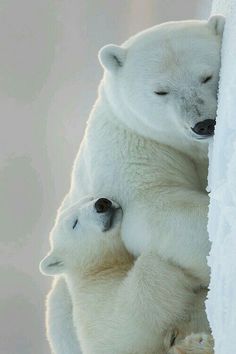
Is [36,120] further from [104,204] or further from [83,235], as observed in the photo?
[104,204]

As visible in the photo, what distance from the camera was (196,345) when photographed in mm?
1132

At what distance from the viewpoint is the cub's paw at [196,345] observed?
3.67 feet

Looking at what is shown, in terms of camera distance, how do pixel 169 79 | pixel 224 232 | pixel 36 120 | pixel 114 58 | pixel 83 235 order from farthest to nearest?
pixel 36 120 → pixel 83 235 → pixel 114 58 → pixel 169 79 → pixel 224 232

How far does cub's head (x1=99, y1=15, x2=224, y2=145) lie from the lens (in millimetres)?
1223

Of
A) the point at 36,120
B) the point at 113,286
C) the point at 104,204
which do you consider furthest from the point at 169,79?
the point at 36,120

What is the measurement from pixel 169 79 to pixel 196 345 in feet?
1.51

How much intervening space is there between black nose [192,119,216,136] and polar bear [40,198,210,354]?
27cm

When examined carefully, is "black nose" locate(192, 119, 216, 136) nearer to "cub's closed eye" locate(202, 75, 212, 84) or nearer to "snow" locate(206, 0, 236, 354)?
"cub's closed eye" locate(202, 75, 212, 84)

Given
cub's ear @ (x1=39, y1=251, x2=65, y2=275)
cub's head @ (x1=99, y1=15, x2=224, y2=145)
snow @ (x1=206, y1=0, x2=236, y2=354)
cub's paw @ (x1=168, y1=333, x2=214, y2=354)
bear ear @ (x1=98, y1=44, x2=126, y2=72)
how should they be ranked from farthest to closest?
1. cub's ear @ (x1=39, y1=251, x2=65, y2=275)
2. bear ear @ (x1=98, y1=44, x2=126, y2=72)
3. cub's head @ (x1=99, y1=15, x2=224, y2=145)
4. cub's paw @ (x1=168, y1=333, x2=214, y2=354)
5. snow @ (x1=206, y1=0, x2=236, y2=354)

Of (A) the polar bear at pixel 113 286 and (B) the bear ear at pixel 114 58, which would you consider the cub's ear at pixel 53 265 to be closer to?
(A) the polar bear at pixel 113 286

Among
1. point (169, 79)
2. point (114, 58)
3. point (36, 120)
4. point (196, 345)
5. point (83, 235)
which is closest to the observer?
point (196, 345)

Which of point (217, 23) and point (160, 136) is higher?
point (217, 23)

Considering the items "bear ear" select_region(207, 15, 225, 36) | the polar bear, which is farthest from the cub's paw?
"bear ear" select_region(207, 15, 225, 36)

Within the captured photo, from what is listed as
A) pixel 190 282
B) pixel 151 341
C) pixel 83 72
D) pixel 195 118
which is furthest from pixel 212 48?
pixel 83 72
